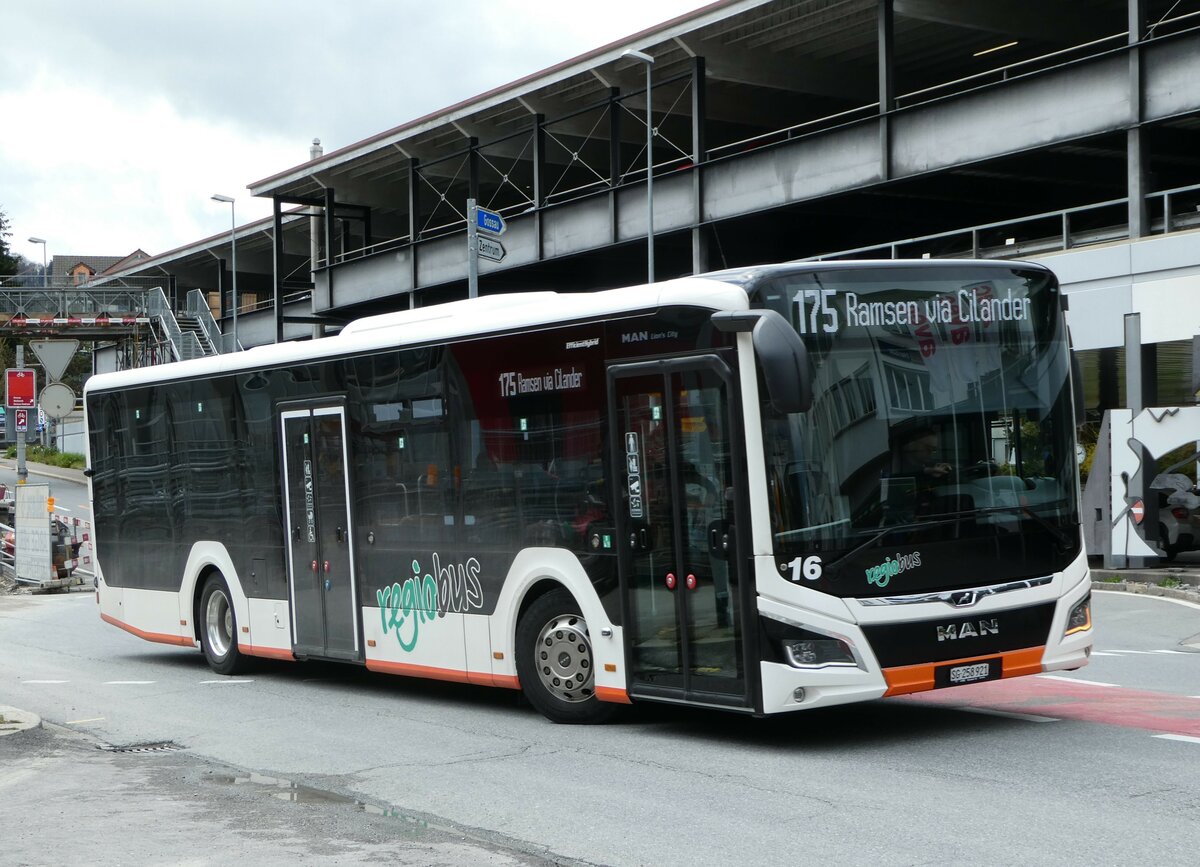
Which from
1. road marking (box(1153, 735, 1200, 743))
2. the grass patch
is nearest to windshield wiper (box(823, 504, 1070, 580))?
road marking (box(1153, 735, 1200, 743))

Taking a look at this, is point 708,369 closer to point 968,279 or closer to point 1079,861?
point 968,279

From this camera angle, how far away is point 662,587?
950 cm

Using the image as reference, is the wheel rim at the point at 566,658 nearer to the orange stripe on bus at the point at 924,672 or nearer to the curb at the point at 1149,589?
the orange stripe on bus at the point at 924,672

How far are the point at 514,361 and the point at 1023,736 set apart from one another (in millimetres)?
4283

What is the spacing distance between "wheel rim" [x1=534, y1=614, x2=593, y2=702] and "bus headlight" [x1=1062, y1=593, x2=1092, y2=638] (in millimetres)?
3073

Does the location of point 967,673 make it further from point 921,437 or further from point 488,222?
point 488,222

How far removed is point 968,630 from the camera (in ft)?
29.8

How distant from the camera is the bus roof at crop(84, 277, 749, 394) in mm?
9383

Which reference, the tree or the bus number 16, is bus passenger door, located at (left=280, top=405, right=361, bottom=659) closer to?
the bus number 16

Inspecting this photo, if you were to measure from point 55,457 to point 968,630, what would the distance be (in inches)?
2573

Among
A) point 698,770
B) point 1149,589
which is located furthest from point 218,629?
point 1149,589

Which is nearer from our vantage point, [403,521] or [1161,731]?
[1161,731]

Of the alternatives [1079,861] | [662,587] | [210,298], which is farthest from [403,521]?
[210,298]

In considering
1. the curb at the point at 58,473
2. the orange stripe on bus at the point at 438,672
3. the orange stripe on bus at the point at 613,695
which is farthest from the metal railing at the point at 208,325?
the orange stripe on bus at the point at 613,695
